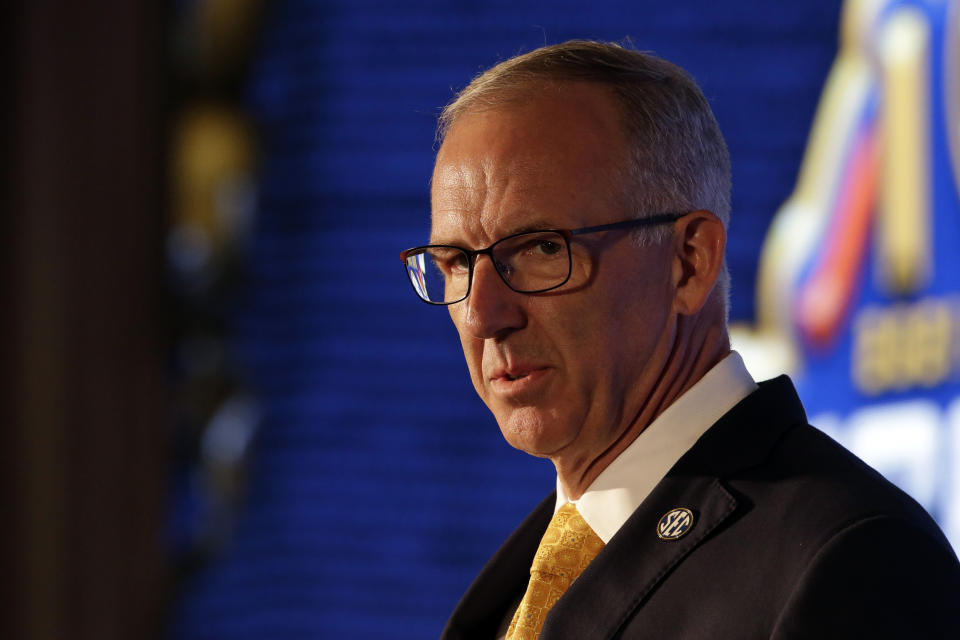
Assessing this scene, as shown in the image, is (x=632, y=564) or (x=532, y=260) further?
(x=532, y=260)

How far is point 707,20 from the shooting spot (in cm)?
320

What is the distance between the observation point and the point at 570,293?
129 cm

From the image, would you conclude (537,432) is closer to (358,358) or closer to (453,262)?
(453,262)

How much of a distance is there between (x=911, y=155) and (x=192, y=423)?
2.15 meters

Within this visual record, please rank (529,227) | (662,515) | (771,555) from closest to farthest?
(771,555), (662,515), (529,227)

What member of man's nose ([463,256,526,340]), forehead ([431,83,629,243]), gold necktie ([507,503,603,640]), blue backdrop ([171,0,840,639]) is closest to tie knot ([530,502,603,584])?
gold necktie ([507,503,603,640])

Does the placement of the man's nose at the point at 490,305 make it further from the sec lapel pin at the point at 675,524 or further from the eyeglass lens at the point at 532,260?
the sec lapel pin at the point at 675,524

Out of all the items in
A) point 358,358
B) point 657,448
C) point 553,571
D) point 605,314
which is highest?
point 605,314

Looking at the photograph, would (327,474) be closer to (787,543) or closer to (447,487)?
(447,487)

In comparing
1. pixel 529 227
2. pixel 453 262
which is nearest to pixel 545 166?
pixel 529 227

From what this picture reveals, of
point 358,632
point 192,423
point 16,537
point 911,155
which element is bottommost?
point 358,632

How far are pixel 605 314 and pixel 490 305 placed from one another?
13 cm

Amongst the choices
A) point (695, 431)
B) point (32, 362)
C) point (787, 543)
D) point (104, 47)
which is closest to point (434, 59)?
point (104, 47)

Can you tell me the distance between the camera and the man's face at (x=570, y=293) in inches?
50.6
